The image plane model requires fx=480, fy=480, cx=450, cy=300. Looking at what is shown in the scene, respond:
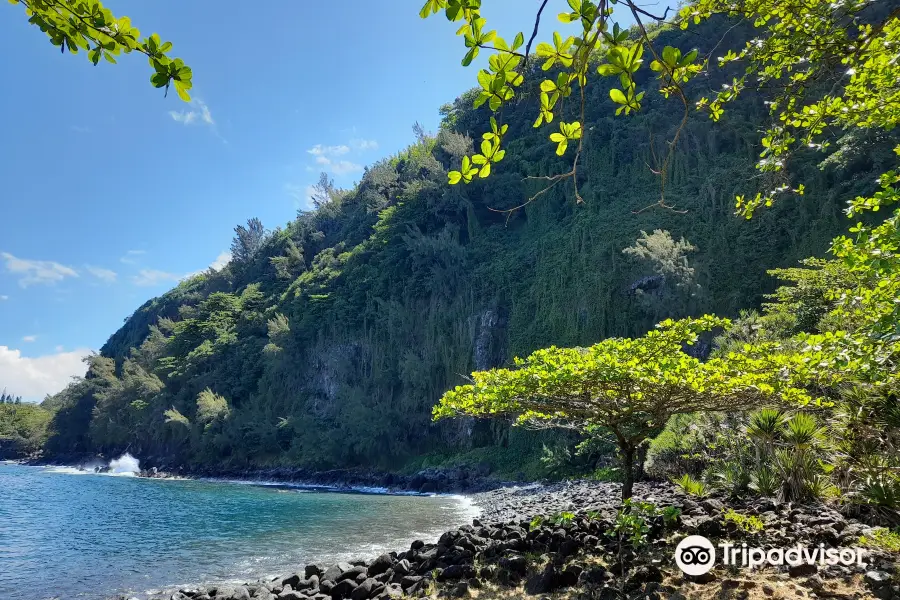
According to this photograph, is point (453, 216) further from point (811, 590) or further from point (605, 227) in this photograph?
point (811, 590)

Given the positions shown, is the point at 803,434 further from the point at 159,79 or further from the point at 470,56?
the point at 159,79

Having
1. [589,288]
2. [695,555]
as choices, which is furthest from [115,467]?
[695,555]

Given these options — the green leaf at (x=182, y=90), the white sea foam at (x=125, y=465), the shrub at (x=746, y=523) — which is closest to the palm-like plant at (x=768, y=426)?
the shrub at (x=746, y=523)

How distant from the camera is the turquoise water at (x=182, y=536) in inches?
392

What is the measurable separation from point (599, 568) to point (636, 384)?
206 centimetres

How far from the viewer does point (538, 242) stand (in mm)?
35781

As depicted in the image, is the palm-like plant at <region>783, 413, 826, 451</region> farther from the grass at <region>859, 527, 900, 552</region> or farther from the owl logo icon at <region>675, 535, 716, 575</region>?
the owl logo icon at <region>675, 535, 716, 575</region>

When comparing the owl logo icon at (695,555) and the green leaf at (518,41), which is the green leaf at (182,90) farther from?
the owl logo icon at (695,555)

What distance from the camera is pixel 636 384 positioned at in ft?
17.0

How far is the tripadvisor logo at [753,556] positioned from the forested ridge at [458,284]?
41.2 ft

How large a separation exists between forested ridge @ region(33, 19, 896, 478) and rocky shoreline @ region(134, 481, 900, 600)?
454 inches

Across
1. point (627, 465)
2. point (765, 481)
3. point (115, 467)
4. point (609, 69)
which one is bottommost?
point (115, 467)

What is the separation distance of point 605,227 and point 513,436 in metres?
14.3

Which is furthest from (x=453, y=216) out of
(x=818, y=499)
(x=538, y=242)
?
(x=818, y=499)
